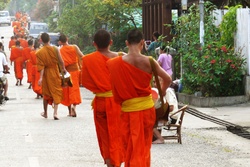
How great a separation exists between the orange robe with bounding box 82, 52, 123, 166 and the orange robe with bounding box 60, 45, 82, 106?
25.2 feet

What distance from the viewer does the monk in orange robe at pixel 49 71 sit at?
18250mm

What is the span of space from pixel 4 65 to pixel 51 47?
404 cm

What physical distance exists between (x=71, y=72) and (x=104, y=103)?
8.36 meters

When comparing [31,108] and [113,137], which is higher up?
[113,137]

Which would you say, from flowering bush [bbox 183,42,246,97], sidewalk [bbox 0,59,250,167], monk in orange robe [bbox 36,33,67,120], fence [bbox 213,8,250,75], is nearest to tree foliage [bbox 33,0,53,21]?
fence [bbox 213,8,250,75]

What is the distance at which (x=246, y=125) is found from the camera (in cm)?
1641

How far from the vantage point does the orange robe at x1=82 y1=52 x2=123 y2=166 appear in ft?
35.4

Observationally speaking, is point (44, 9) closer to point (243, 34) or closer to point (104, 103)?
point (243, 34)

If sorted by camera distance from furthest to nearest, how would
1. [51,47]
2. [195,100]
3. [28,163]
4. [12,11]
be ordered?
[12,11] → [195,100] → [51,47] → [28,163]

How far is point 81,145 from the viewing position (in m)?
13.8

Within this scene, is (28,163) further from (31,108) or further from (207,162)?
(31,108)

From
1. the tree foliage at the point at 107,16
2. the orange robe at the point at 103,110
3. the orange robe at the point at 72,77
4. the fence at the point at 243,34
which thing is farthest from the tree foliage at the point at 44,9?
the orange robe at the point at 103,110

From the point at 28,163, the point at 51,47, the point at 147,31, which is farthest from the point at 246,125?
the point at 147,31

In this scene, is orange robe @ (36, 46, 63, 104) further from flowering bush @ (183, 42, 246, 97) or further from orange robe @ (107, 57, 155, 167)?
orange robe @ (107, 57, 155, 167)
